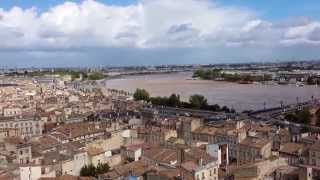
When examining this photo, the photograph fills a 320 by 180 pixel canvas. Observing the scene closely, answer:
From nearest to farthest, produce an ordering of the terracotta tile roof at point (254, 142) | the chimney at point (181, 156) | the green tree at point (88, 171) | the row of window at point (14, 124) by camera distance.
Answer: the chimney at point (181, 156) → the green tree at point (88, 171) → the terracotta tile roof at point (254, 142) → the row of window at point (14, 124)

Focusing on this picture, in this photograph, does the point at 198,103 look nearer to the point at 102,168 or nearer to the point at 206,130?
the point at 206,130

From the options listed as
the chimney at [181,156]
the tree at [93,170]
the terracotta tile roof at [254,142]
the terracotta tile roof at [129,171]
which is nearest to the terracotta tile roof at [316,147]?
the terracotta tile roof at [254,142]

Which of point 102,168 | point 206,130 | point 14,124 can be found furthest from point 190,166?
point 14,124

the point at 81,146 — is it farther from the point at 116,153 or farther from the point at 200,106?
the point at 200,106

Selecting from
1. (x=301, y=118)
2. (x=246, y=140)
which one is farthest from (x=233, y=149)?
(x=301, y=118)

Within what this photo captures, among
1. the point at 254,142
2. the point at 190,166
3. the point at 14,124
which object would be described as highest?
the point at 190,166

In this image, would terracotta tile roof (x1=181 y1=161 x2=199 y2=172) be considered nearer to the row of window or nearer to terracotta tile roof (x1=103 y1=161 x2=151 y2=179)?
terracotta tile roof (x1=103 y1=161 x2=151 y2=179)

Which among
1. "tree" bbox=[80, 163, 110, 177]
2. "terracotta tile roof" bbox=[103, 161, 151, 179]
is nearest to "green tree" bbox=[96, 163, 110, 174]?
"tree" bbox=[80, 163, 110, 177]

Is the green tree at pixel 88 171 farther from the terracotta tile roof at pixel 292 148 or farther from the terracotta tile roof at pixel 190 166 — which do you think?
the terracotta tile roof at pixel 292 148

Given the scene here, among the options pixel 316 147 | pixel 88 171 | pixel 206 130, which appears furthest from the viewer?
pixel 206 130

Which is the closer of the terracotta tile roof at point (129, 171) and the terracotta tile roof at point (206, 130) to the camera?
the terracotta tile roof at point (129, 171)

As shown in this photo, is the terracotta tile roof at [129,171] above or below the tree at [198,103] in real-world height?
above
